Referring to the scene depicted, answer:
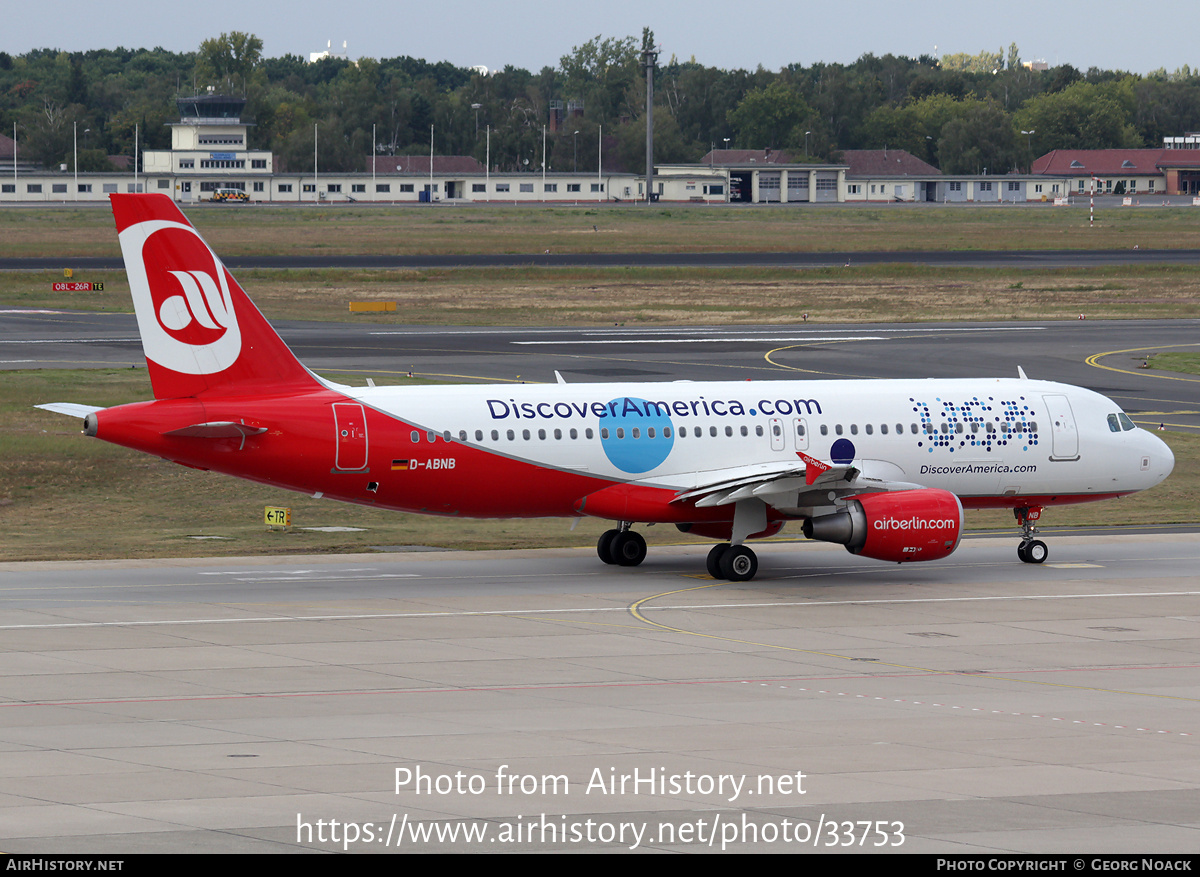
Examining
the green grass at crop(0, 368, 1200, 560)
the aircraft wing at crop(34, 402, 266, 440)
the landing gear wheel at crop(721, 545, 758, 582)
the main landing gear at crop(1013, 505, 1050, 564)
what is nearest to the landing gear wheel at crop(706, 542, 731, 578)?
the landing gear wheel at crop(721, 545, 758, 582)

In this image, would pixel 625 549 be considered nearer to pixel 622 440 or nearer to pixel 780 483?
pixel 622 440

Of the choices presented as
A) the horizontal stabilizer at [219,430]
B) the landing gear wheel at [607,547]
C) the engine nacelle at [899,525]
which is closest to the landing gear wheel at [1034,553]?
the engine nacelle at [899,525]

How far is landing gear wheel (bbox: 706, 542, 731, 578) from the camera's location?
37.0m

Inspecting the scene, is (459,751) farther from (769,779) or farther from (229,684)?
(229,684)

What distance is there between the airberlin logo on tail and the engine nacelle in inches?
568

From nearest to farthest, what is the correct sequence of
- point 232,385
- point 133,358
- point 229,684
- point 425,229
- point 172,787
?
point 172,787, point 229,684, point 232,385, point 133,358, point 425,229

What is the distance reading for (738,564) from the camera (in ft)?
120

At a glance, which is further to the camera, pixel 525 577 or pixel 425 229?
pixel 425 229

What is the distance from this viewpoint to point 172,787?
62.9 ft

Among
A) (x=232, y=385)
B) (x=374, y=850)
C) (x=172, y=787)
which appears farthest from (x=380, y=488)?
(x=374, y=850)

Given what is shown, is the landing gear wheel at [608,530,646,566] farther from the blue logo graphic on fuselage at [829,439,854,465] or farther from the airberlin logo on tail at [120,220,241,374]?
the airberlin logo on tail at [120,220,241,374]

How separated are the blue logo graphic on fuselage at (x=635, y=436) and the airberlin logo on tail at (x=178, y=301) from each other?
29.1 feet

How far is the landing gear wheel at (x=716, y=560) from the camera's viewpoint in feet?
121
